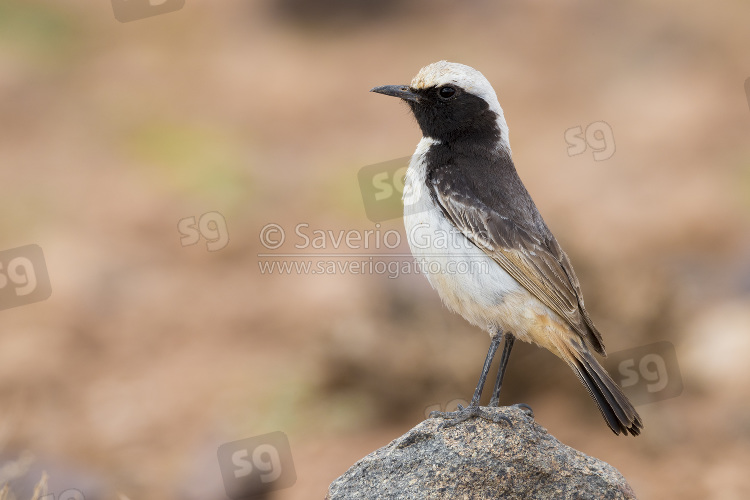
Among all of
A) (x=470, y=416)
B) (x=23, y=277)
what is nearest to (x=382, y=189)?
(x=23, y=277)

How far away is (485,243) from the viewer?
6582 millimetres

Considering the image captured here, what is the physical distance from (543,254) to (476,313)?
656 millimetres

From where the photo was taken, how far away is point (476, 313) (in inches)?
261

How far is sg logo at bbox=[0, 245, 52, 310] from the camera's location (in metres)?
11.5

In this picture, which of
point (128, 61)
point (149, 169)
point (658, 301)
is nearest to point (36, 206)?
point (149, 169)

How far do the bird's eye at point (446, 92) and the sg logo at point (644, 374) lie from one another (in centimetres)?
433

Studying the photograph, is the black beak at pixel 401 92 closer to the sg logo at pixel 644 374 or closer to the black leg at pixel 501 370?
the black leg at pixel 501 370

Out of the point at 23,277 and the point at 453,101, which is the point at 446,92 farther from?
the point at 23,277

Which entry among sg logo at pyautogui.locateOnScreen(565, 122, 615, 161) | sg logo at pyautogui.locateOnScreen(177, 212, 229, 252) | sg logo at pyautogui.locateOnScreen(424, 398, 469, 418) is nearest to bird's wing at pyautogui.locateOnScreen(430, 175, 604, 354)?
sg logo at pyautogui.locateOnScreen(424, 398, 469, 418)

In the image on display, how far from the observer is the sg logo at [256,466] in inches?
365

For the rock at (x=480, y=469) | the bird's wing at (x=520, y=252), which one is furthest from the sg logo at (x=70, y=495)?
the bird's wing at (x=520, y=252)

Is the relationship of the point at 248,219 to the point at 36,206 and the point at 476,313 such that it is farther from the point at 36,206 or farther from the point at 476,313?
the point at 476,313

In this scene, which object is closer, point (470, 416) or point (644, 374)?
point (470, 416)

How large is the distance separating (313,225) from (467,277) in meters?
6.45
